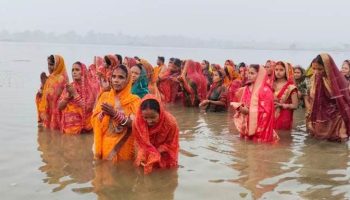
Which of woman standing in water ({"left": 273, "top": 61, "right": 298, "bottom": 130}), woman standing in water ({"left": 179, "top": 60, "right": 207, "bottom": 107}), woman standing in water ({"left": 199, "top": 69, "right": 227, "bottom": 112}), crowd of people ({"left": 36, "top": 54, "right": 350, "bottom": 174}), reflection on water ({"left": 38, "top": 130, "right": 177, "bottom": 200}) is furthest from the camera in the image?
woman standing in water ({"left": 179, "top": 60, "right": 207, "bottom": 107})

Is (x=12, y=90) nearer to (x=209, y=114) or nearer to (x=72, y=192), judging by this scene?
(x=209, y=114)

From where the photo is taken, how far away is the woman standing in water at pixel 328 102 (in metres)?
7.86

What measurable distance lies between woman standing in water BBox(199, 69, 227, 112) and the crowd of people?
1.74m

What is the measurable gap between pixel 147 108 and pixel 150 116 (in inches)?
4.4

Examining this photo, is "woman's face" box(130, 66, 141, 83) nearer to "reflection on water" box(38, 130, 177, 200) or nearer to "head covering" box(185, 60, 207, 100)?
"reflection on water" box(38, 130, 177, 200)

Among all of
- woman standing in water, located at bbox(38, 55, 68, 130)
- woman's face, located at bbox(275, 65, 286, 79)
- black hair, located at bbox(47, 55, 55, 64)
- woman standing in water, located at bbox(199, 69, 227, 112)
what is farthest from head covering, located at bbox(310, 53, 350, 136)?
black hair, located at bbox(47, 55, 55, 64)

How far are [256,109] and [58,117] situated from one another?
349cm

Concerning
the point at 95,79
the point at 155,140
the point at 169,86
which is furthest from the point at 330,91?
the point at 169,86

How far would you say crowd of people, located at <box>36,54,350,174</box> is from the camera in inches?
227

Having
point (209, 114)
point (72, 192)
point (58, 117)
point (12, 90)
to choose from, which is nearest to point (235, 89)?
point (209, 114)

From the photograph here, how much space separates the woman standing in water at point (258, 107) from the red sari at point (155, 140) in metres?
Answer: 2.23

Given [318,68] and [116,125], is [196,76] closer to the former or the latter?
[318,68]

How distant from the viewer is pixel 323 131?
826cm

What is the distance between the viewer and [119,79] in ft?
19.8
